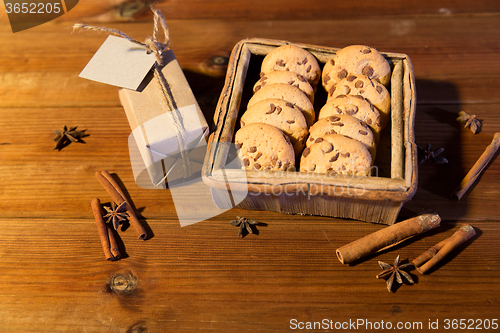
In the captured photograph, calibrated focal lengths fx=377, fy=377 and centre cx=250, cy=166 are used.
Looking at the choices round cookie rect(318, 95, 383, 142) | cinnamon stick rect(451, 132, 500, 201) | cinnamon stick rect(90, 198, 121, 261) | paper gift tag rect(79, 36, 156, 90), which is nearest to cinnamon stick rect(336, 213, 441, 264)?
cinnamon stick rect(451, 132, 500, 201)

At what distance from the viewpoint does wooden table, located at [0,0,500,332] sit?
107 cm

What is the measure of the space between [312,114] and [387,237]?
45 cm

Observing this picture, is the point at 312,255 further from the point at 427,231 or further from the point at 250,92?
the point at 250,92

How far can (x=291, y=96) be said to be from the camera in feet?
4.04

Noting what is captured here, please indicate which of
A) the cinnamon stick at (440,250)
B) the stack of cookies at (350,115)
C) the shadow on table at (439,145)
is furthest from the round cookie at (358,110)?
the cinnamon stick at (440,250)

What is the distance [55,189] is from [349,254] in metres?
1.05

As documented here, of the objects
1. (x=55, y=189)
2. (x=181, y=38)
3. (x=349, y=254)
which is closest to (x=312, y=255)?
(x=349, y=254)

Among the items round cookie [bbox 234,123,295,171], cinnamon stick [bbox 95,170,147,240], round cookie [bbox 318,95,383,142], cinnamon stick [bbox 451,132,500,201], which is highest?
round cookie [bbox 318,95,383,142]

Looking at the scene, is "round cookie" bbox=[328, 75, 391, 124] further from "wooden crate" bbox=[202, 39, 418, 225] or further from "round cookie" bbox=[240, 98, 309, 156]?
"round cookie" bbox=[240, 98, 309, 156]

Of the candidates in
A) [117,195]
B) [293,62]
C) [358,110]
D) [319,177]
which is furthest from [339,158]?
[117,195]

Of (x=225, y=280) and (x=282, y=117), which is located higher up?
(x=282, y=117)

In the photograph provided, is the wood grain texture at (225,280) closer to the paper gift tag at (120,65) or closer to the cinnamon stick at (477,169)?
the cinnamon stick at (477,169)

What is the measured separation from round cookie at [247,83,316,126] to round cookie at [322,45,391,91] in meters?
0.15

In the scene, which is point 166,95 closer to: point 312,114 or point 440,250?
point 312,114
